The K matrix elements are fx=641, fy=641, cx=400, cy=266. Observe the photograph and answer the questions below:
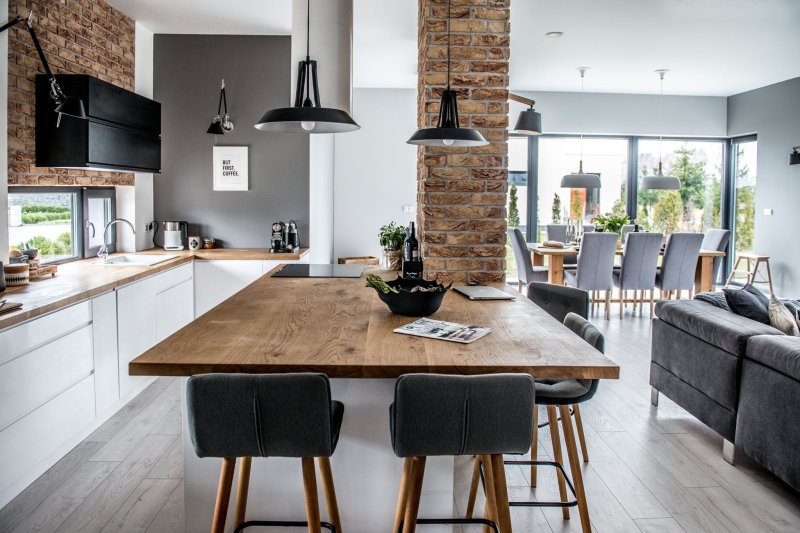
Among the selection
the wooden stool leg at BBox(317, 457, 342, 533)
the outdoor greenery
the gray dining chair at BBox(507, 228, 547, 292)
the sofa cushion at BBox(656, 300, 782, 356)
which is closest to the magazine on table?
the wooden stool leg at BBox(317, 457, 342, 533)

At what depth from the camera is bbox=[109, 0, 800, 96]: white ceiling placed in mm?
4918

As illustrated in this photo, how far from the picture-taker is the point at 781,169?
8.04 meters

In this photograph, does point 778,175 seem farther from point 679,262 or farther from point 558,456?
point 558,456

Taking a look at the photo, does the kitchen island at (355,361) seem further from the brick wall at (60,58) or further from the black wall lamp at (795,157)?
the black wall lamp at (795,157)

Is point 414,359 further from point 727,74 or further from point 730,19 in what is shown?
point 727,74

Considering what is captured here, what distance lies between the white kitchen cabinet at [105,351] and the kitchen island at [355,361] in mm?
1193

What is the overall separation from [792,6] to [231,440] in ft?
17.1

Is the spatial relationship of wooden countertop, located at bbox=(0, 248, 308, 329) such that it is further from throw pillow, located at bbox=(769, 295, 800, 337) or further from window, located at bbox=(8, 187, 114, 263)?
throw pillow, located at bbox=(769, 295, 800, 337)

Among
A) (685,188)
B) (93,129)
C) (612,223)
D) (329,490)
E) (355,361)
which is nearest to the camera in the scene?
(355,361)

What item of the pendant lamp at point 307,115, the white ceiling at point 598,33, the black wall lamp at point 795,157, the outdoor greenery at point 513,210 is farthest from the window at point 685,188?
the pendant lamp at point 307,115

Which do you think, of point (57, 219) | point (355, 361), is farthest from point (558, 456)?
point (57, 219)

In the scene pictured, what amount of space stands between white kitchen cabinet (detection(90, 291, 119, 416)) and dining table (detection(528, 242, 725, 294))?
14.5ft

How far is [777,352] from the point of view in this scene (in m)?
2.77

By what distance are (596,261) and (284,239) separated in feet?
10.7
